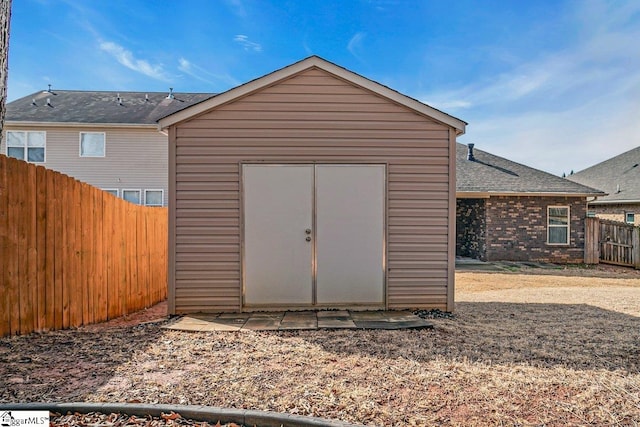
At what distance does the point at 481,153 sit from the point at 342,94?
45.2ft

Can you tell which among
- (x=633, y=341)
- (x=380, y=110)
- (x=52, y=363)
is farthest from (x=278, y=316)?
(x=633, y=341)

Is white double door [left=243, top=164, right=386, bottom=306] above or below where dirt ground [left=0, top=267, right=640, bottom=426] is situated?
above

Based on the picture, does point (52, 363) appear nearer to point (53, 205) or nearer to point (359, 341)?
point (53, 205)

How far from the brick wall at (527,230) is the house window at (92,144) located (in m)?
15.7

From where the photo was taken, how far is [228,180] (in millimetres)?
5477

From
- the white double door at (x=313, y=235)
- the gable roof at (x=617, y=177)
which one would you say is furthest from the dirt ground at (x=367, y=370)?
the gable roof at (x=617, y=177)

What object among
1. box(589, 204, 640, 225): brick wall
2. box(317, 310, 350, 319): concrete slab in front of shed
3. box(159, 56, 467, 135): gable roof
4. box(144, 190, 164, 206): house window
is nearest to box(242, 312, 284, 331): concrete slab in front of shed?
box(317, 310, 350, 319): concrete slab in front of shed

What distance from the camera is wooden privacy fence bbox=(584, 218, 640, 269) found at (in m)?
12.7

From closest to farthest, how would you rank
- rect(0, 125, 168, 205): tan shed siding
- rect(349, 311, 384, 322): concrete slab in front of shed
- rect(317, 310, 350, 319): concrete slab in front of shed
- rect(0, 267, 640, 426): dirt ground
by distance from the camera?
rect(0, 267, 640, 426): dirt ground, rect(349, 311, 384, 322): concrete slab in front of shed, rect(317, 310, 350, 319): concrete slab in front of shed, rect(0, 125, 168, 205): tan shed siding

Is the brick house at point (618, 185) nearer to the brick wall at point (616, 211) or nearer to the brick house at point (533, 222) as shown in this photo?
the brick wall at point (616, 211)

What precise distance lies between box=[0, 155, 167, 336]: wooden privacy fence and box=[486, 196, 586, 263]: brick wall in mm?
12072

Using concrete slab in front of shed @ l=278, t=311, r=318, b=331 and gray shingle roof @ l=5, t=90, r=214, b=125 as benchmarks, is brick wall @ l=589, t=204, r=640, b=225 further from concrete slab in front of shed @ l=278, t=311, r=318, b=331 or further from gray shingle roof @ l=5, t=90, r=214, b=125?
gray shingle roof @ l=5, t=90, r=214, b=125

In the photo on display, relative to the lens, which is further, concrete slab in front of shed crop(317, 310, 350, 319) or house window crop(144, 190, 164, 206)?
house window crop(144, 190, 164, 206)

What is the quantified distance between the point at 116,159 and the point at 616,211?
2286cm
